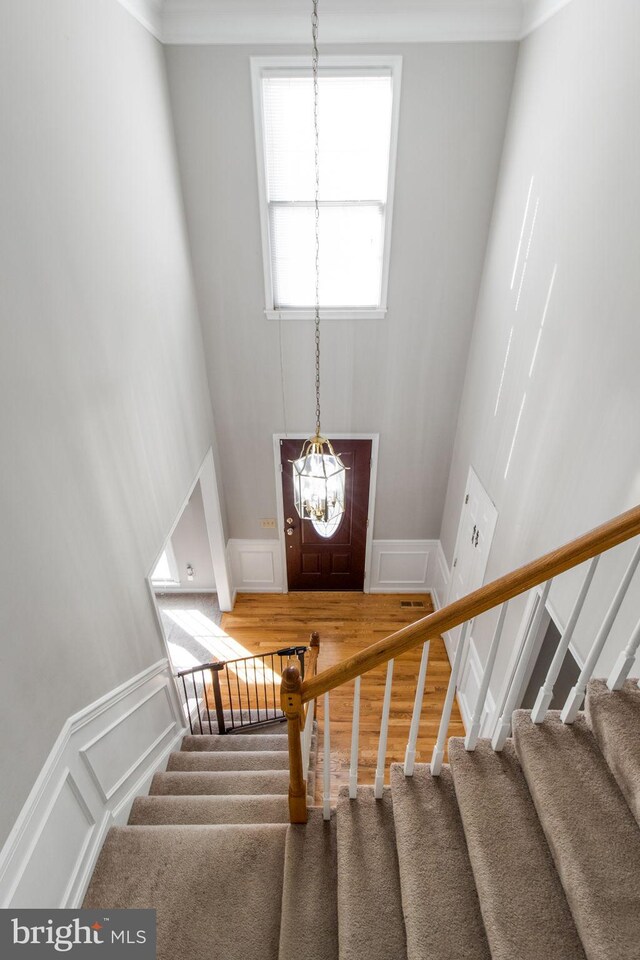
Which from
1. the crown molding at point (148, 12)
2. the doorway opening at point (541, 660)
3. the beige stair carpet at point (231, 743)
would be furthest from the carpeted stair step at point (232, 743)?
Result: the crown molding at point (148, 12)

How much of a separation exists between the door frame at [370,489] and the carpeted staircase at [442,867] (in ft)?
10.7

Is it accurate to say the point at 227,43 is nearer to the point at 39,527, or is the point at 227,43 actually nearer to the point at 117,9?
the point at 117,9

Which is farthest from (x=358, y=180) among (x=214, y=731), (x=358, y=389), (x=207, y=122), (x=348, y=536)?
(x=214, y=731)

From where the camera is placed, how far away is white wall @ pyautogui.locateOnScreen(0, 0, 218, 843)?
1.82 metres

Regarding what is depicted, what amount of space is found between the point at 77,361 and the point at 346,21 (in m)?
2.97

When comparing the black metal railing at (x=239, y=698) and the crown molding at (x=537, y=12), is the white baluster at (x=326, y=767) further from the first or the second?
the crown molding at (x=537, y=12)

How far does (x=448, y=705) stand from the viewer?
1.91m

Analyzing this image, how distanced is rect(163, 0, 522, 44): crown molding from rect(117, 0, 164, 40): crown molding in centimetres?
6

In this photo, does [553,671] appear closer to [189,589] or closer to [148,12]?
[148,12]

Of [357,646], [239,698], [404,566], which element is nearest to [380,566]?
[404,566]

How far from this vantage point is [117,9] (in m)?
2.68

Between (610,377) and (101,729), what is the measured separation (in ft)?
9.80

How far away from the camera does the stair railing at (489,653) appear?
1549 millimetres

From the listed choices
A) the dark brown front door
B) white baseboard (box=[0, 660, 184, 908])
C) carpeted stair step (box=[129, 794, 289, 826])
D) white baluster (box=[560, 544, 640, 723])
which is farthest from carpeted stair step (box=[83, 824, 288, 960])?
the dark brown front door
